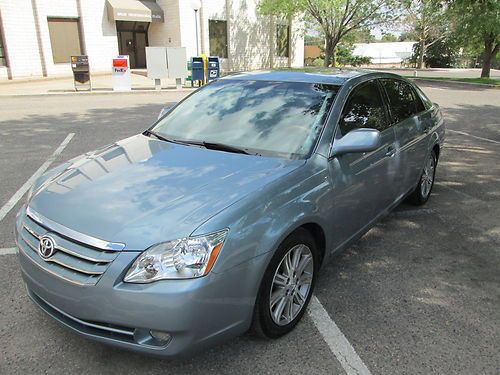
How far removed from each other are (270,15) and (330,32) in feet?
14.5

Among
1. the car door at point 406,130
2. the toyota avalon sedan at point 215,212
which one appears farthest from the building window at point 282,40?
the toyota avalon sedan at point 215,212

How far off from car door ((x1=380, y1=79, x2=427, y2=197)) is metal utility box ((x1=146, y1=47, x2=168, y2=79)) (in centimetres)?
1550

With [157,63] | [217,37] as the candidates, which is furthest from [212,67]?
[217,37]

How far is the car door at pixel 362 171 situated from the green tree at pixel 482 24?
53.0ft

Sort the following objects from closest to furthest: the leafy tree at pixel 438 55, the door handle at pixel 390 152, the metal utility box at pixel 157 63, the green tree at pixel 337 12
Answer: the door handle at pixel 390 152 < the metal utility box at pixel 157 63 < the green tree at pixel 337 12 < the leafy tree at pixel 438 55

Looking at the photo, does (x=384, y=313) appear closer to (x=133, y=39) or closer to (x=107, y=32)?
(x=107, y=32)

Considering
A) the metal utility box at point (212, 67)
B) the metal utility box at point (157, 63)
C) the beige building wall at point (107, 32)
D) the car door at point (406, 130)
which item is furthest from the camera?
the beige building wall at point (107, 32)

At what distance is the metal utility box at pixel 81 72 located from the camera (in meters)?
17.1

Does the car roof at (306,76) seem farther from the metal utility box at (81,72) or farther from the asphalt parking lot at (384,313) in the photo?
the metal utility box at (81,72)

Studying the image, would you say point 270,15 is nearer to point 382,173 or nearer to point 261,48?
point 261,48

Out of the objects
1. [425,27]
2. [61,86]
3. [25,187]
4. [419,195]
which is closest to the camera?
[419,195]

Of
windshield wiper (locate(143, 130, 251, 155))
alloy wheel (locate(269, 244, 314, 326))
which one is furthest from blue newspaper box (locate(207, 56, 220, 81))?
alloy wheel (locate(269, 244, 314, 326))

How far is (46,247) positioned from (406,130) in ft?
11.2

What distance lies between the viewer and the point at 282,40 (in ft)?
105
